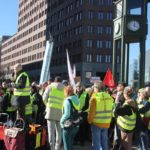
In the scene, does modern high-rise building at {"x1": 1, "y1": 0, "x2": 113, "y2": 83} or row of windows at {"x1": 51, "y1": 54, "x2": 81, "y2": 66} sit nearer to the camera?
modern high-rise building at {"x1": 1, "y1": 0, "x2": 113, "y2": 83}

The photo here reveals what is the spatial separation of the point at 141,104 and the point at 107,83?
6324 mm

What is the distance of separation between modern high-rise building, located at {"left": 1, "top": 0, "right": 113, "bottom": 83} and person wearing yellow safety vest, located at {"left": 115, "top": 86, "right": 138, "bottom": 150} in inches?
2283

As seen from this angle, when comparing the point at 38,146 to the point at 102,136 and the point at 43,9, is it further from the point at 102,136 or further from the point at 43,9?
the point at 43,9

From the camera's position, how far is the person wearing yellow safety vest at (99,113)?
10.3 meters

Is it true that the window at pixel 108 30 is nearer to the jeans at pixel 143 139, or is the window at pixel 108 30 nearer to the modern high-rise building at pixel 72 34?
the modern high-rise building at pixel 72 34

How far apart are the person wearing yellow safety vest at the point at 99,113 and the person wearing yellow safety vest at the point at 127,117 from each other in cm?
26

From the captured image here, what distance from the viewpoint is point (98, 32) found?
91.7 meters

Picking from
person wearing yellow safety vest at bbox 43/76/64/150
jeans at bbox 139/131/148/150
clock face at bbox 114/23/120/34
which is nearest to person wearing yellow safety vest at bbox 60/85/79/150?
person wearing yellow safety vest at bbox 43/76/64/150

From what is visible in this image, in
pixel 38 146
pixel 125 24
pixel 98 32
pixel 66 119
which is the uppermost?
pixel 98 32

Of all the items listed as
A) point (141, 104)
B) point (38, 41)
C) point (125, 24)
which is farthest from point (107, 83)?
point (38, 41)

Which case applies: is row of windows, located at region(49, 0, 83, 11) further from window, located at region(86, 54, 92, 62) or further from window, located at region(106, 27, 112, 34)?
window, located at region(86, 54, 92, 62)

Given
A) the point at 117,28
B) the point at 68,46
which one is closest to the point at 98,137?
the point at 117,28

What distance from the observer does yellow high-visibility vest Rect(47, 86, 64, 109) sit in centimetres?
1147

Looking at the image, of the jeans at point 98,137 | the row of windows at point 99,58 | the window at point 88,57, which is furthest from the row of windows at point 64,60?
the jeans at point 98,137
